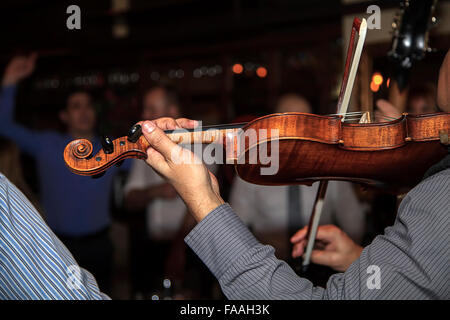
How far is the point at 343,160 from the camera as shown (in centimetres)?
104

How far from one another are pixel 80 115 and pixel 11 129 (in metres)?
0.48

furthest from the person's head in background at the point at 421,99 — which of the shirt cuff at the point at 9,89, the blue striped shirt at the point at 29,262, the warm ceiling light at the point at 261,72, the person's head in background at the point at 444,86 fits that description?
the shirt cuff at the point at 9,89

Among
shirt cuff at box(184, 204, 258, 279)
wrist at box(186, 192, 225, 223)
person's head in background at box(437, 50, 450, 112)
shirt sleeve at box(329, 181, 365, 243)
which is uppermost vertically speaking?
person's head in background at box(437, 50, 450, 112)

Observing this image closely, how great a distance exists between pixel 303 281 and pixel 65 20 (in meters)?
3.89

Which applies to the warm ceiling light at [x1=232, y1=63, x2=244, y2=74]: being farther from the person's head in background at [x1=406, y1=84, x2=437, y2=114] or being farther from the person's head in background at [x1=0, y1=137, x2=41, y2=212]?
the person's head in background at [x1=0, y1=137, x2=41, y2=212]

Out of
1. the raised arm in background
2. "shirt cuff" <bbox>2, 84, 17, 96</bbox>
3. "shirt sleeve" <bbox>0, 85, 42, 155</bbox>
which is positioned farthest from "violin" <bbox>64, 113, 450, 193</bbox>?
"shirt cuff" <bbox>2, 84, 17, 96</bbox>

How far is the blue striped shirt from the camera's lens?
0.89m

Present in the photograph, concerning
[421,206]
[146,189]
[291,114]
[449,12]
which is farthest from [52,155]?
[449,12]

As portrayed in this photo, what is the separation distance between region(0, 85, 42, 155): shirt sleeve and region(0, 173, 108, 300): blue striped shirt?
1.98 metres

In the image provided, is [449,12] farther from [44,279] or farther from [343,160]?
[44,279]

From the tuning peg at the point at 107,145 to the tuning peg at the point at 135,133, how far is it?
49 millimetres

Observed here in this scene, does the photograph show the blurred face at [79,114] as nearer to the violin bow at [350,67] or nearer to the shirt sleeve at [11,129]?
the shirt sleeve at [11,129]

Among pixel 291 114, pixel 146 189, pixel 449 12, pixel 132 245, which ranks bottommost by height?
pixel 132 245

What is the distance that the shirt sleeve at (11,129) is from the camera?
2717 millimetres
